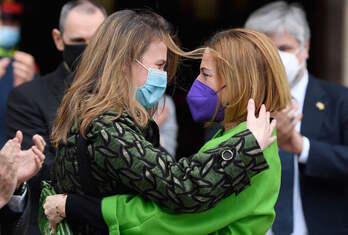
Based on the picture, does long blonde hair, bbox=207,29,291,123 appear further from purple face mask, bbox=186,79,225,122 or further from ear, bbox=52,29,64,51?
ear, bbox=52,29,64,51

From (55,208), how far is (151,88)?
56cm

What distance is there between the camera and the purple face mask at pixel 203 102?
3094 millimetres

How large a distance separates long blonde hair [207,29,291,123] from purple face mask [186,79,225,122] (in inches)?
2.7

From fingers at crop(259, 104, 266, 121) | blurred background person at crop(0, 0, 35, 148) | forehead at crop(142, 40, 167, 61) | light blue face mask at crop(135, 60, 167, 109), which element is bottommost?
blurred background person at crop(0, 0, 35, 148)

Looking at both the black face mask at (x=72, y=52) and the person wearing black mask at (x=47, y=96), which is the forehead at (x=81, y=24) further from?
the black face mask at (x=72, y=52)

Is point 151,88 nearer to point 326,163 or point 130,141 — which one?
point 130,141

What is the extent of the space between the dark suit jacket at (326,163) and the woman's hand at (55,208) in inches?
65.8

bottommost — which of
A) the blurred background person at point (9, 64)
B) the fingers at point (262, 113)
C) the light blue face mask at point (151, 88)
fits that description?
the blurred background person at point (9, 64)

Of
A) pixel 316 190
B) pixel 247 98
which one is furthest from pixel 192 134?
pixel 247 98

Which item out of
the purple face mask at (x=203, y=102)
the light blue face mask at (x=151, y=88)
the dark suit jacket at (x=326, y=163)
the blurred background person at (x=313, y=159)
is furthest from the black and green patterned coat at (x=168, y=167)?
the dark suit jacket at (x=326, y=163)

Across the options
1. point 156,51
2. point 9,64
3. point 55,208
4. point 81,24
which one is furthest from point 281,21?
point 55,208

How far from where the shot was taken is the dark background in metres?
6.85

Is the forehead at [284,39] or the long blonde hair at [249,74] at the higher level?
the long blonde hair at [249,74]

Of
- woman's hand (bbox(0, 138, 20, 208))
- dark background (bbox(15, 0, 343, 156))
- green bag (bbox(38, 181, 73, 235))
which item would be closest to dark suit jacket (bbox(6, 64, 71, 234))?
green bag (bbox(38, 181, 73, 235))
